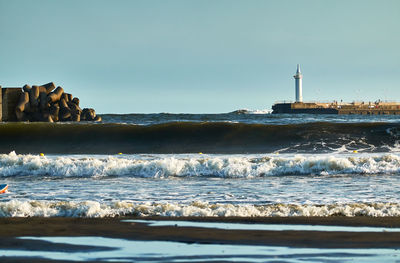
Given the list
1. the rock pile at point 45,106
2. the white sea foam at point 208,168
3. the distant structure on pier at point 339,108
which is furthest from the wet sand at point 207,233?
the distant structure on pier at point 339,108

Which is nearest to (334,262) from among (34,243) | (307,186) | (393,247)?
(393,247)

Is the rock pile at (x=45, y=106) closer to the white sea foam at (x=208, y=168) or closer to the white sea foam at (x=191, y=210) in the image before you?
the white sea foam at (x=208, y=168)

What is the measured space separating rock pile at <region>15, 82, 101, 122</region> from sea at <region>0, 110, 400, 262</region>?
12136mm

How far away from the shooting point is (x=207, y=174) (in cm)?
1359

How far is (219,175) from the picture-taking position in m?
13.4

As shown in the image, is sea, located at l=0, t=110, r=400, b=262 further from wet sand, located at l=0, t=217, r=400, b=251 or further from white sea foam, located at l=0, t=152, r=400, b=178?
wet sand, located at l=0, t=217, r=400, b=251

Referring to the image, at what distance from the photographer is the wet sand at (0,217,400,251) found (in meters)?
5.45

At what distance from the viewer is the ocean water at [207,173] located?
752 centimetres

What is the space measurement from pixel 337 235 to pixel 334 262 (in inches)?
45.2

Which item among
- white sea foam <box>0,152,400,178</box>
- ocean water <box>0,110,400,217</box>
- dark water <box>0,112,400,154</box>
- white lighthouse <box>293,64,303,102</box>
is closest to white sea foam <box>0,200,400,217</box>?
ocean water <box>0,110,400,217</box>

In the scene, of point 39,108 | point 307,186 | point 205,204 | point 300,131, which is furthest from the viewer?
point 39,108

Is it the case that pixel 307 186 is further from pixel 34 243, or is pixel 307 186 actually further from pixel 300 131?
pixel 300 131

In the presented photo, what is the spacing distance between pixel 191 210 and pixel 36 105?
1382 inches

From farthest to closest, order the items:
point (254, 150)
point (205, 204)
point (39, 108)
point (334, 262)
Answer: point (39, 108), point (254, 150), point (205, 204), point (334, 262)
